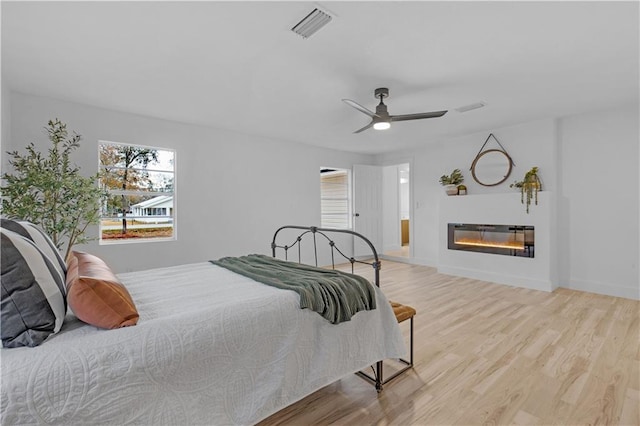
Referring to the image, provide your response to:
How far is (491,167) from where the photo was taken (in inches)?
203

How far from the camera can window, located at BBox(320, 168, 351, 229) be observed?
6.82 metres

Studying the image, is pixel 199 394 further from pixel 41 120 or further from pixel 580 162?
pixel 580 162

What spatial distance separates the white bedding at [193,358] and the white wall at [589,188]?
3.88 m

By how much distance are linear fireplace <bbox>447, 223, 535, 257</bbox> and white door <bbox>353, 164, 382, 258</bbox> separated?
1.81 metres

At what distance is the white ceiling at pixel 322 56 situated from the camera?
209 centimetres

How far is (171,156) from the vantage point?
4.59m

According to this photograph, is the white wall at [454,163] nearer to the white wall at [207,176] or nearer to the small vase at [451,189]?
the small vase at [451,189]

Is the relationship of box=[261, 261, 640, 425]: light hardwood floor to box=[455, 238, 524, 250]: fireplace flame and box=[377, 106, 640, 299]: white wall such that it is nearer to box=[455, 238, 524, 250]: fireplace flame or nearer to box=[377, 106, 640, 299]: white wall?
box=[377, 106, 640, 299]: white wall

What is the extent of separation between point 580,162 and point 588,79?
5.59 ft

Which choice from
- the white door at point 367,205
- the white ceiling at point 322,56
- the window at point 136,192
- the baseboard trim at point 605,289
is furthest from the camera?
the white door at point 367,205

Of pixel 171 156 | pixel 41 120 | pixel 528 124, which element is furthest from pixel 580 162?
pixel 41 120

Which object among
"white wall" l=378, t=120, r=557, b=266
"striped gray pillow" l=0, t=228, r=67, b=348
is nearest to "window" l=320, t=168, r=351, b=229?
"white wall" l=378, t=120, r=557, b=266

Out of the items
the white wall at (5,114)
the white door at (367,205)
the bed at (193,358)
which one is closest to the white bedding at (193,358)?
the bed at (193,358)

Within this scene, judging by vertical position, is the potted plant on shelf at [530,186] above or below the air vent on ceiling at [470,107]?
below
